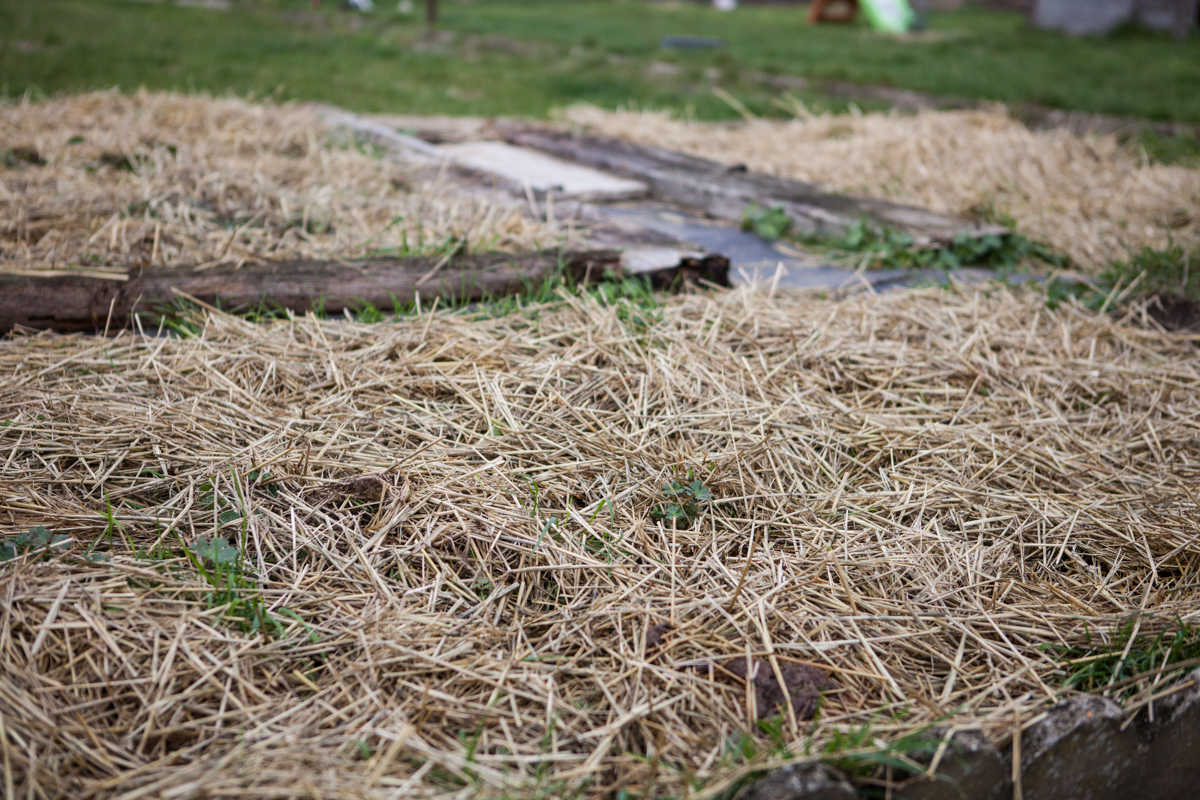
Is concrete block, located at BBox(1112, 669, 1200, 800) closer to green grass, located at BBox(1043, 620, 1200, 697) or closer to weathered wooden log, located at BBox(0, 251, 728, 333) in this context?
green grass, located at BBox(1043, 620, 1200, 697)

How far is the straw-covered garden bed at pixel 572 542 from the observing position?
1.30 metres

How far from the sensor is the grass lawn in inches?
283

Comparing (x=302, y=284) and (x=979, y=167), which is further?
(x=979, y=167)

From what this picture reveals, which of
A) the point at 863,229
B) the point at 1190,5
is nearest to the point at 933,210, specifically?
the point at 863,229

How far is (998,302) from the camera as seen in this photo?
303 centimetres

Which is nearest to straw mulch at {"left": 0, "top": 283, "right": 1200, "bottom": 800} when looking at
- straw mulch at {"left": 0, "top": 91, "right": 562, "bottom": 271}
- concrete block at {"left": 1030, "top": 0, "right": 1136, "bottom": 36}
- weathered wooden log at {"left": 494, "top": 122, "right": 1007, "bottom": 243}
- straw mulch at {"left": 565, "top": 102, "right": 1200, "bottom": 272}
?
straw mulch at {"left": 0, "top": 91, "right": 562, "bottom": 271}

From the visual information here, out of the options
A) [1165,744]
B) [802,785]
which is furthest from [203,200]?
[1165,744]

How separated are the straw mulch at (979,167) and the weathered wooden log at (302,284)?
6.45ft

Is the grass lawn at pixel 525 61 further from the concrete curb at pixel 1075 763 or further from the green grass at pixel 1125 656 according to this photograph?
the concrete curb at pixel 1075 763

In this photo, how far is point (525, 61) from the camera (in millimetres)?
10117

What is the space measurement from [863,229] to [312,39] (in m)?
9.31

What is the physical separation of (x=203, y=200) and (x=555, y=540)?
2608 mm

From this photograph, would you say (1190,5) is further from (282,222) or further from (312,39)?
(282,222)

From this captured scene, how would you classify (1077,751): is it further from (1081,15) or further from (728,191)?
(1081,15)
